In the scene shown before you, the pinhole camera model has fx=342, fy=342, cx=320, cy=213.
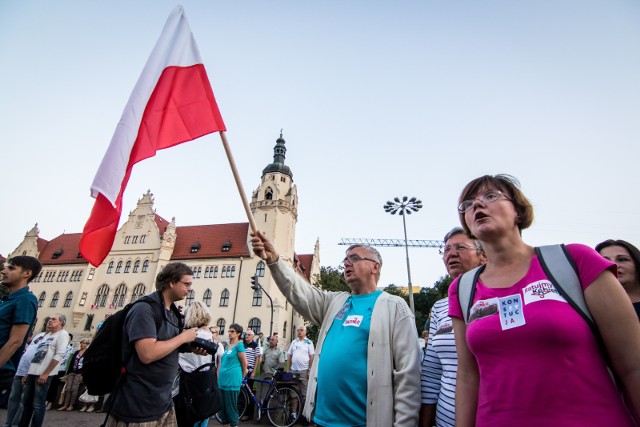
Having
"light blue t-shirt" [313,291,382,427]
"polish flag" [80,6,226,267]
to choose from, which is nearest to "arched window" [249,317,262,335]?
"polish flag" [80,6,226,267]

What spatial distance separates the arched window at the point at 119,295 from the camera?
4056 centimetres

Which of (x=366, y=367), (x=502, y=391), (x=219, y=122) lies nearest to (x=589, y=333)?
(x=502, y=391)

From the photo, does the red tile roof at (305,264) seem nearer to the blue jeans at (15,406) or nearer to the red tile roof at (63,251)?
the red tile roof at (63,251)

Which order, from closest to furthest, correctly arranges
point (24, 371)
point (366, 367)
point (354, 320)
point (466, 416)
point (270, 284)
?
point (466, 416)
point (366, 367)
point (354, 320)
point (24, 371)
point (270, 284)

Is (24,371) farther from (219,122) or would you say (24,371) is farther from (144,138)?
(219,122)

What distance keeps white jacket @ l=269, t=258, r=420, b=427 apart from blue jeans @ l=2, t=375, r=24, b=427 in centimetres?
588

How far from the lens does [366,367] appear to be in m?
2.69

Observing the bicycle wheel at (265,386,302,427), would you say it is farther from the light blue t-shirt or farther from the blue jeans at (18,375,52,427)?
the light blue t-shirt

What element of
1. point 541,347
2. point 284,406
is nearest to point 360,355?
point 541,347

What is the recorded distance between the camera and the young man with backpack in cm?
277

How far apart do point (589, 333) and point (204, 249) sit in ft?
148

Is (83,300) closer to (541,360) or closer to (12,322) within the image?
(12,322)

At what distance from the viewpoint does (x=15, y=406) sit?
5879 millimetres

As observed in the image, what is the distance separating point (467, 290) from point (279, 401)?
7.56m
